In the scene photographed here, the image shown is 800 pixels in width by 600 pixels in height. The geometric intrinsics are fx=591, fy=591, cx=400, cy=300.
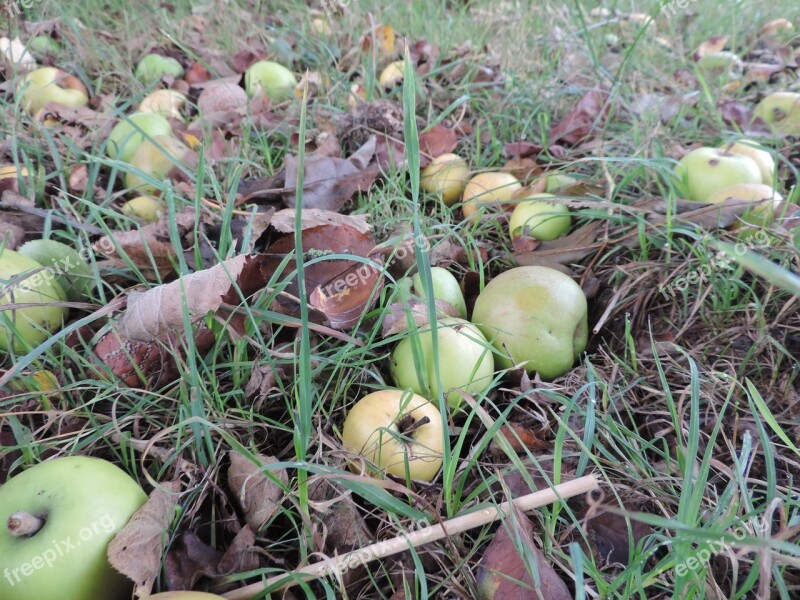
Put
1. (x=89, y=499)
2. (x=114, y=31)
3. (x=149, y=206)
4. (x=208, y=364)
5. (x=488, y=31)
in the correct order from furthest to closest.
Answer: (x=114, y=31), (x=488, y=31), (x=149, y=206), (x=208, y=364), (x=89, y=499)

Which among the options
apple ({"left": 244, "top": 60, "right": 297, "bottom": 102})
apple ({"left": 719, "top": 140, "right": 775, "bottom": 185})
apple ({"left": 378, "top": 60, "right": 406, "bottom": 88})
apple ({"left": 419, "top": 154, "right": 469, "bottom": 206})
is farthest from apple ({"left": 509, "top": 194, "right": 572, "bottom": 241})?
apple ({"left": 244, "top": 60, "right": 297, "bottom": 102})

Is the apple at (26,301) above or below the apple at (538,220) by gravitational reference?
above

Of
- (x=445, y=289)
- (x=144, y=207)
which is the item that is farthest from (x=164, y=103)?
(x=445, y=289)

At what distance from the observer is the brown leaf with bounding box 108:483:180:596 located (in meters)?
0.97

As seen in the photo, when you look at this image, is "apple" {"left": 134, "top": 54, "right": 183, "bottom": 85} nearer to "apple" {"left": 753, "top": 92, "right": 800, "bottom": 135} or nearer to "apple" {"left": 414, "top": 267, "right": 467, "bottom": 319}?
"apple" {"left": 414, "top": 267, "right": 467, "bottom": 319}

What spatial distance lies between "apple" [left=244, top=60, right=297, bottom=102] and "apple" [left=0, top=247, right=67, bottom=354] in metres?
1.56

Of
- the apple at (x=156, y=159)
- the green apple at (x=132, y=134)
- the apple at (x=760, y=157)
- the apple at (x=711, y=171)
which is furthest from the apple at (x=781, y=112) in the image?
the green apple at (x=132, y=134)

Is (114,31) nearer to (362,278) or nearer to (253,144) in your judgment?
(253,144)

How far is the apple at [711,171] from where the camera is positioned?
2002mm

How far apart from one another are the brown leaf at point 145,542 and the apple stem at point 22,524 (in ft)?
0.41

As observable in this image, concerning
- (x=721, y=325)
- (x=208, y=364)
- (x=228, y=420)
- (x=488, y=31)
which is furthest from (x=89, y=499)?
(x=488, y=31)

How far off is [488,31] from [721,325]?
2.39 m

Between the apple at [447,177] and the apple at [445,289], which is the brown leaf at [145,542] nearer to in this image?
the apple at [445,289]

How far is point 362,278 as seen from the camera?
1549mm
